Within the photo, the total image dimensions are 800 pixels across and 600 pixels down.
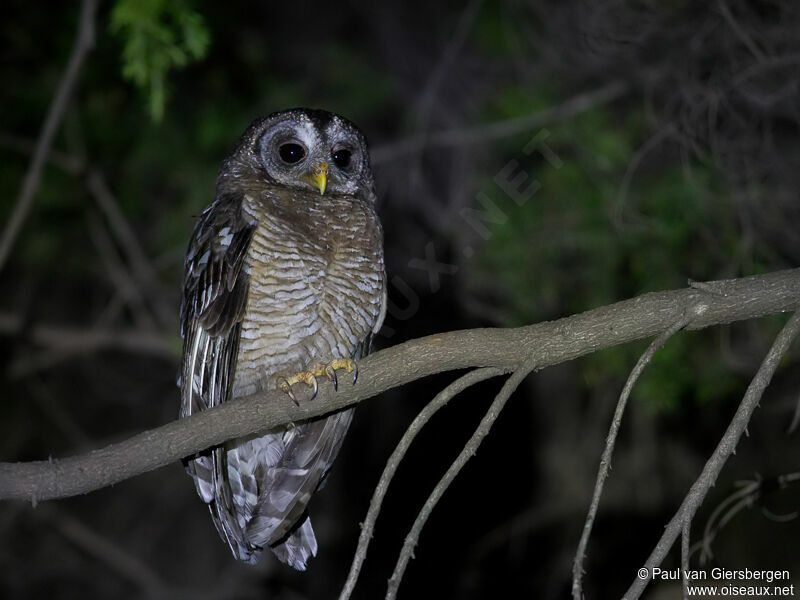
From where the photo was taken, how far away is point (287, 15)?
7.68 m

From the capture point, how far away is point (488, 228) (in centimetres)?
549

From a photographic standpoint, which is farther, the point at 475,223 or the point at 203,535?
the point at 203,535

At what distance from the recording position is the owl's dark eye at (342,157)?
3.57 metres

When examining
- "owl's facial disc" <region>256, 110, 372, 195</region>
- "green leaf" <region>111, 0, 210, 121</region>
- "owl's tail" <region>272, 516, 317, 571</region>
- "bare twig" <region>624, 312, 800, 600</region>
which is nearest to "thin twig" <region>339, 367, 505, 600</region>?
"bare twig" <region>624, 312, 800, 600</region>

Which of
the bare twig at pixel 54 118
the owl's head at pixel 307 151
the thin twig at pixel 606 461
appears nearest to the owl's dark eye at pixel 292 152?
the owl's head at pixel 307 151

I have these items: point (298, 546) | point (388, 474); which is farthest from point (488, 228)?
point (388, 474)

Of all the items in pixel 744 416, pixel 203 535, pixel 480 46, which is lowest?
pixel 744 416

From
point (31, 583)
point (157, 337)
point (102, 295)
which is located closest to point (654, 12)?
point (157, 337)

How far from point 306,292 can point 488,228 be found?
262 cm

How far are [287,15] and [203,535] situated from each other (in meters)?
5.42

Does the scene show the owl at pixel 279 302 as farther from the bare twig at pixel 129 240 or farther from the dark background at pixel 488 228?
the bare twig at pixel 129 240

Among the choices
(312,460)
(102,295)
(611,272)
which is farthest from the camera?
(102,295)

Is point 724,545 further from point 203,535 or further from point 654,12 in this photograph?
point 203,535

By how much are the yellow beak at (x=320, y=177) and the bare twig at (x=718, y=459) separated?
1995mm
